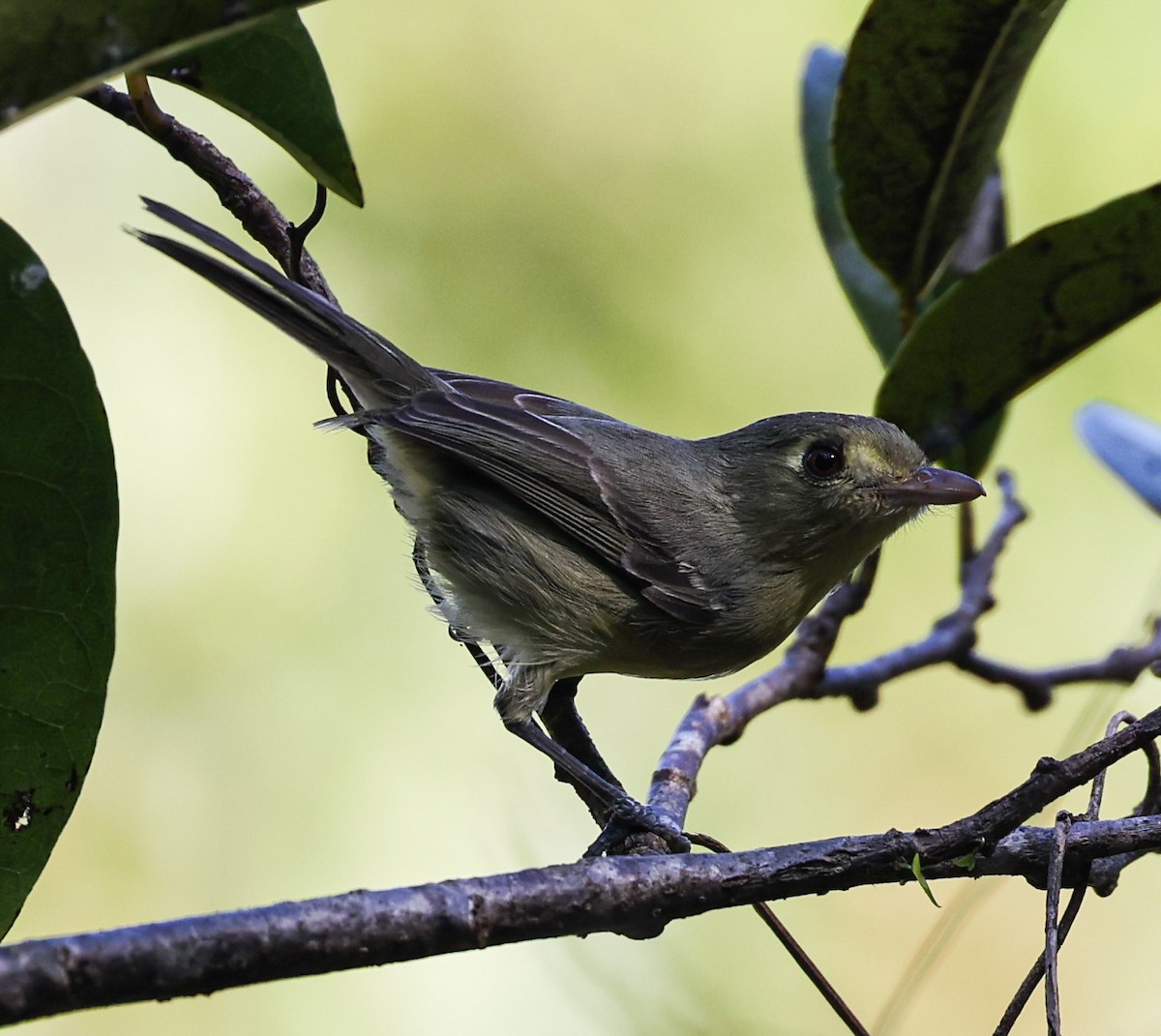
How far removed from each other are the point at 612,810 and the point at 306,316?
1.12 metres

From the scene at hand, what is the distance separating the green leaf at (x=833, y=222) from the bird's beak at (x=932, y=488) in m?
0.45

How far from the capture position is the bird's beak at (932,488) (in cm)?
271

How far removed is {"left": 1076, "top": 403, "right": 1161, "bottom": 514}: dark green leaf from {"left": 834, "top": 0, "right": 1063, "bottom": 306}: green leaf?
1.83ft

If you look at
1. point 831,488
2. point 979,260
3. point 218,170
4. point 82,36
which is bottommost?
point 82,36

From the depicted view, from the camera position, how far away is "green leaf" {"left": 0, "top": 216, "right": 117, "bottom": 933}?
68.4 inches

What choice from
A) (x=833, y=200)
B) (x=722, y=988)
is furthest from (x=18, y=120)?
(x=722, y=988)

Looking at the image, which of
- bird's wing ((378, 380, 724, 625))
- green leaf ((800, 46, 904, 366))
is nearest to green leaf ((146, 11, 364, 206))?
bird's wing ((378, 380, 724, 625))

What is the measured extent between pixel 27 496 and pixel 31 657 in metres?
0.23

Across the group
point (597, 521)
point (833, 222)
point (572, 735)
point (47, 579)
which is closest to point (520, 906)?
point (47, 579)

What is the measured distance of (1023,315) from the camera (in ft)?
8.67

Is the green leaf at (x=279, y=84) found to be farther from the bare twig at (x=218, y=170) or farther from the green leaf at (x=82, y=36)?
the green leaf at (x=82, y=36)

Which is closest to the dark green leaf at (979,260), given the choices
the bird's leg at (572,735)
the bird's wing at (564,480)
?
the bird's wing at (564,480)

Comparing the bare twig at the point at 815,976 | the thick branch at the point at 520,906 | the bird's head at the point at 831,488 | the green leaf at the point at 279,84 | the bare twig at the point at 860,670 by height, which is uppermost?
the green leaf at the point at 279,84

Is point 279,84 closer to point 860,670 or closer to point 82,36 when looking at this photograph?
point 82,36
